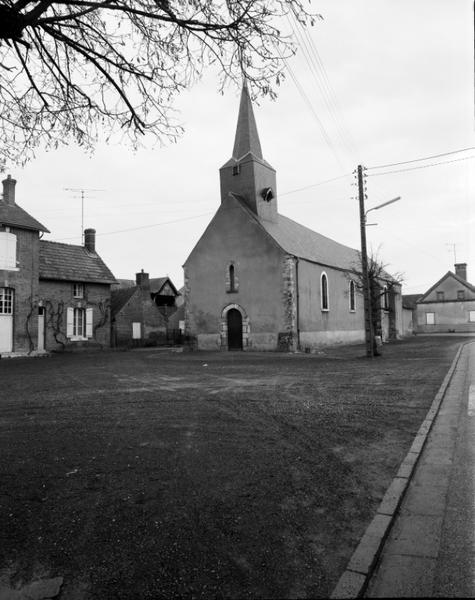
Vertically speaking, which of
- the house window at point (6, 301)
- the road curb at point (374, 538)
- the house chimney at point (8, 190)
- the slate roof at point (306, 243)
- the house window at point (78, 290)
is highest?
the house chimney at point (8, 190)

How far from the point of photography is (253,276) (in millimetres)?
25422

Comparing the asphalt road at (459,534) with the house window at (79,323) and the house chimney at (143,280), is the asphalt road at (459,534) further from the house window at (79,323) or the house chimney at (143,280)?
the house chimney at (143,280)

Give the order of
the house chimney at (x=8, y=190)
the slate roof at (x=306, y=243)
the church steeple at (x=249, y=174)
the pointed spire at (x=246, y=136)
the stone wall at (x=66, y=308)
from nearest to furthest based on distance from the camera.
A: the house chimney at (x=8, y=190) → the slate roof at (x=306, y=243) → the stone wall at (x=66, y=308) → the church steeple at (x=249, y=174) → the pointed spire at (x=246, y=136)

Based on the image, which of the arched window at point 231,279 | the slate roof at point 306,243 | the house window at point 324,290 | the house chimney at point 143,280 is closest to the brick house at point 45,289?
the house chimney at point 143,280

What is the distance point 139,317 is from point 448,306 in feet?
130

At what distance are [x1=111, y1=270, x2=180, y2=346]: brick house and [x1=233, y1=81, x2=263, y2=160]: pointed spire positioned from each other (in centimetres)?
1378

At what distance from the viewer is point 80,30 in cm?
489

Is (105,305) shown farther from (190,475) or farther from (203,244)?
(190,475)

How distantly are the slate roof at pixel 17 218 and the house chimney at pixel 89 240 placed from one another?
296 inches

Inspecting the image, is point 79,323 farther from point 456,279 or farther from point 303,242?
point 456,279

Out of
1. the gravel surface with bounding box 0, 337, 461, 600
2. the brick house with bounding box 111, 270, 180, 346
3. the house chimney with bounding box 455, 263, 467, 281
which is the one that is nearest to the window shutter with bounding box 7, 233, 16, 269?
the brick house with bounding box 111, 270, 180, 346

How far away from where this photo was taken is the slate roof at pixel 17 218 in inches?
896

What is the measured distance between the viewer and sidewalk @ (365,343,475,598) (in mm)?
2746

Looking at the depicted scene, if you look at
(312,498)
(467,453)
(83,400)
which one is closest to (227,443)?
(312,498)
